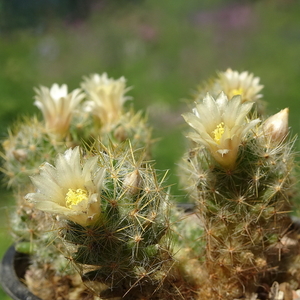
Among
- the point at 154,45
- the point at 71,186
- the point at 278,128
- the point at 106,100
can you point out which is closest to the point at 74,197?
the point at 71,186

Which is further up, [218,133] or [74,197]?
[218,133]

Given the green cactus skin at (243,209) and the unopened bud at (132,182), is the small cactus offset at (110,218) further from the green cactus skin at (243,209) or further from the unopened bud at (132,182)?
the green cactus skin at (243,209)

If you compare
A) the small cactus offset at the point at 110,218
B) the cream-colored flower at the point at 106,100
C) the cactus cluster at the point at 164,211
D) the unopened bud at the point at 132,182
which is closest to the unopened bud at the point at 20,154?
the cactus cluster at the point at 164,211

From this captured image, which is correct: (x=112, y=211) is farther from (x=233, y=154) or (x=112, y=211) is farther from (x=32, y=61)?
(x=32, y=61)

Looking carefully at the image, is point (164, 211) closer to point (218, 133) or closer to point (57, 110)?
point (218, 133)

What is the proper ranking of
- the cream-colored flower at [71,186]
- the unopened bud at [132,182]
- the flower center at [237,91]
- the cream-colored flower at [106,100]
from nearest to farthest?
the cream-colored flower at [71,186], the unopened bud at [132,182], the flower center at [237,91], the cream-colored flower at [106,100]

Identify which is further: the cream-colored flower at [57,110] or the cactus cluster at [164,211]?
the cream-colored flower at [57,110]

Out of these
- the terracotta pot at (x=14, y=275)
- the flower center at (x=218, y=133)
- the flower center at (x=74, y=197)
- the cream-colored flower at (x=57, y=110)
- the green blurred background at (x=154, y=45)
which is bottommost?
the terracotta pot at (x=14, y=275)
